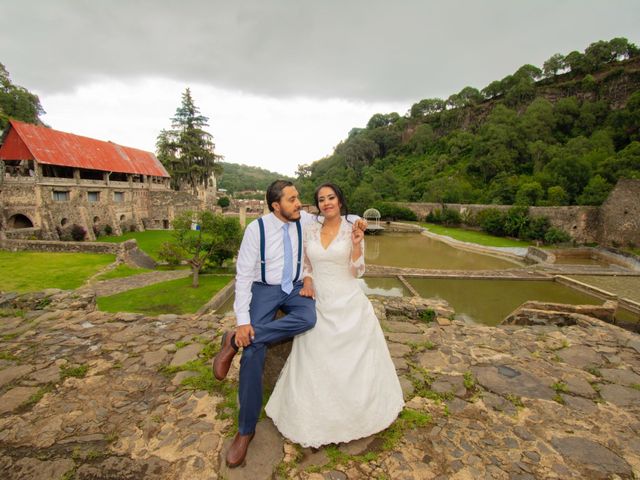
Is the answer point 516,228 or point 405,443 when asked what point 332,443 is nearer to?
point 405,443

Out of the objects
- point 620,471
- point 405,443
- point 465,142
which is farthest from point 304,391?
point 465,142

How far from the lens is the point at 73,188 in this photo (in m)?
20.8

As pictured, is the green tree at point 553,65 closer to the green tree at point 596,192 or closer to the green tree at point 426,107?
the green tree at point 426,107

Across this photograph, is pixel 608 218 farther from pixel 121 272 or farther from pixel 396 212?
pixel 121 272

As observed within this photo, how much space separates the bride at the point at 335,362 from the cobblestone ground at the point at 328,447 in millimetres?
171

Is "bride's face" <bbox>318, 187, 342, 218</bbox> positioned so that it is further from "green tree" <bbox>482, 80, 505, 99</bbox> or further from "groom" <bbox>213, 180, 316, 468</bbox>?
"green tree" <bbox>482, 80, 505, 99</bbox>

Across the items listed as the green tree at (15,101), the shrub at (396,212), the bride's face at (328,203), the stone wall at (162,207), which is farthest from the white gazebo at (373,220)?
the green tree at (15,101)

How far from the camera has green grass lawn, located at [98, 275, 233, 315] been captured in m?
10.1

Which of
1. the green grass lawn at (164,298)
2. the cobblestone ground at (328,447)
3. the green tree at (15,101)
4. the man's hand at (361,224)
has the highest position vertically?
the green tree at (15,101)

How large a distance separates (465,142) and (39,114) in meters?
58.4

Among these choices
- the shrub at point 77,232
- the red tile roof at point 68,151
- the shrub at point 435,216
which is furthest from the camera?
the shrub at point 435,216

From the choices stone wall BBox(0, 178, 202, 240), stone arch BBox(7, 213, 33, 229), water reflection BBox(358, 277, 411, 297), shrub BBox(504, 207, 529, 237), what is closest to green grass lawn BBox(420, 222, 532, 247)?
shrub BBox(504, 207, 529, 237)

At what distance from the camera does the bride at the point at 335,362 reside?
7.43 ft

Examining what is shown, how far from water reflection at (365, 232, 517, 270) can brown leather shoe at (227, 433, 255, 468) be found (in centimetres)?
1692
